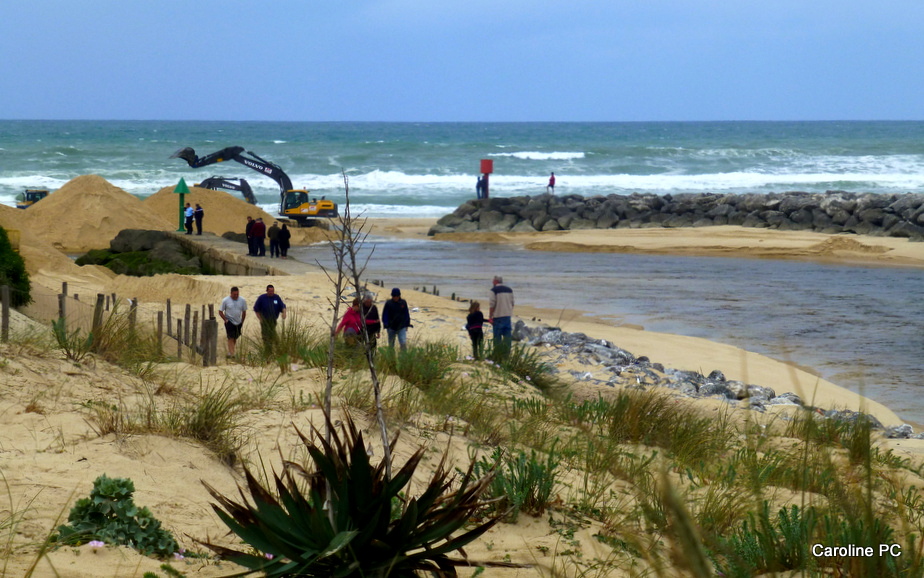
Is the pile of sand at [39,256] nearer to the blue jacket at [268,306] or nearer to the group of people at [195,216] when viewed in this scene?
the group of people at [195,216]

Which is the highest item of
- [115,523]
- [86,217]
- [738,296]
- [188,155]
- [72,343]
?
[188,155]

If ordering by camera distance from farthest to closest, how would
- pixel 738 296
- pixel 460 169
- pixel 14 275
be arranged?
pixel 460 169
pixel 738 296
pixel 14 275

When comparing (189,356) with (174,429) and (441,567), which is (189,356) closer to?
(174,429)

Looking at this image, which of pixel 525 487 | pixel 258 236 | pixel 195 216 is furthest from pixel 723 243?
pixel 525 487

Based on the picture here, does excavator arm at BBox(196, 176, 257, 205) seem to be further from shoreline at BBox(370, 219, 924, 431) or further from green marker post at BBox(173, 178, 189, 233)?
green marker post at BBox(173, 178, 189, 233)

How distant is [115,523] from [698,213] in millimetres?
38668

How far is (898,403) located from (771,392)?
180cm

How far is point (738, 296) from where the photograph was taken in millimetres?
21578

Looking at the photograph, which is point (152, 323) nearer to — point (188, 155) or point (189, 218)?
point (189, 218)

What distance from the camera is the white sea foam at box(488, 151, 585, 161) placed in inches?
3034

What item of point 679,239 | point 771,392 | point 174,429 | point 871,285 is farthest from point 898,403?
point 679,239

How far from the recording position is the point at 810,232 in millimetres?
36188

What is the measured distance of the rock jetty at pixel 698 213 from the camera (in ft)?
119

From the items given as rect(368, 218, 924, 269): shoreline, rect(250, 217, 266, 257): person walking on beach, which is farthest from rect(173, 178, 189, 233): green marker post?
rect(368, 218, 924, 269): shoreline
